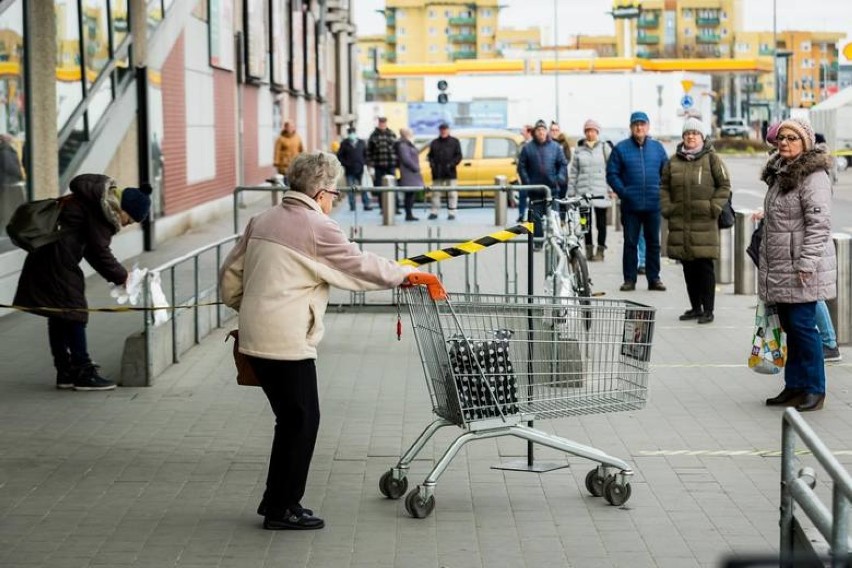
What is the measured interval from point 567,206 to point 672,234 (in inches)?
36.3

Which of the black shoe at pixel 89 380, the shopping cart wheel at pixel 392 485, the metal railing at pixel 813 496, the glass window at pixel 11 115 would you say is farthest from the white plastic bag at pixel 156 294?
the metal railing at pixel 813 496

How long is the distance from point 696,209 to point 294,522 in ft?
26.0

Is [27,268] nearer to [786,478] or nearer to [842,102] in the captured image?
[786,478]

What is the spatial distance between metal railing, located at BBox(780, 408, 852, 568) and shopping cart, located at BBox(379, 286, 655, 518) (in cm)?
206

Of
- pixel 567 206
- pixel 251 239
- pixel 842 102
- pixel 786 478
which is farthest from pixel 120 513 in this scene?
pixel 842 102

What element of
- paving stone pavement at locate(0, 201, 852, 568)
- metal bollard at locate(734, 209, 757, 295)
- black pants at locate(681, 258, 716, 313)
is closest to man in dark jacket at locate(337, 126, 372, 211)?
metal bollard at locate(734, 209, 757, 295)

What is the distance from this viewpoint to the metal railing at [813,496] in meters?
3.89

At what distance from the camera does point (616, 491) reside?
725 centimetres

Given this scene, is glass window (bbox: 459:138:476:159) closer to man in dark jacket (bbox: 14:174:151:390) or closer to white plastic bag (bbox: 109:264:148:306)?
white plastic bag (bbox: 109:264:148:306)

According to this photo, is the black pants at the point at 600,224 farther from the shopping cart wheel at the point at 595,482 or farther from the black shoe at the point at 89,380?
the shopping cart wheel at the point at 595,482

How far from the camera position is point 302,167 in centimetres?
684

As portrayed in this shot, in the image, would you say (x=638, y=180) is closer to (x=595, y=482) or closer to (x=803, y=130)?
(x=803, y=130)

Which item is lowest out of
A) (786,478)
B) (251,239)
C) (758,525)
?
(758,525)

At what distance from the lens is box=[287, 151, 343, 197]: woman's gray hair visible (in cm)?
682
